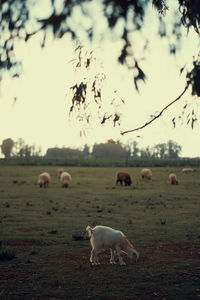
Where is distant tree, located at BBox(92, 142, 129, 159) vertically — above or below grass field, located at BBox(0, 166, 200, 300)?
above

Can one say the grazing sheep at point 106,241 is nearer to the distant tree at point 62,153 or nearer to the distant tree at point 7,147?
the distant tree at point 7,147

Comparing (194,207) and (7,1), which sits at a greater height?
(7,1)

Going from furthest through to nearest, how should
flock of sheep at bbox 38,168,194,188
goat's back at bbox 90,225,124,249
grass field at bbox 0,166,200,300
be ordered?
flock of sheep at bbox 38,168,194,188
goat's back at bbox 90,225,124,249
grass field at bbox 0,166,200,300

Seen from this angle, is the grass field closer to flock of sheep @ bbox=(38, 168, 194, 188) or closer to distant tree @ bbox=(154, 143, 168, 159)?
flock of sheep @ bbox=(38, 168, 194, 188)

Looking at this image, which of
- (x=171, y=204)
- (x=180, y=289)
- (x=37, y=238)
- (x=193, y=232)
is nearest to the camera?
(x=180, y=289)

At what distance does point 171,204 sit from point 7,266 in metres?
15.6

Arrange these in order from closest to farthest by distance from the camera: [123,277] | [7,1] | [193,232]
A: [7,1] < [123,277] < [193,232]

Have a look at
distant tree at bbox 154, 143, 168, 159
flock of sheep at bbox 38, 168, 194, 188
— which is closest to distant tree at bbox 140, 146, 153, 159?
distant tree at bbox 154, 143, 168, 159

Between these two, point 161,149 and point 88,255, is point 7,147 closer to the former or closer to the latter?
point 161,149

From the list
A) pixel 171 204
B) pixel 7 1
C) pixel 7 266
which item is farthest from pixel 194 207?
pixel 7 1

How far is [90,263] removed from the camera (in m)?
9.37

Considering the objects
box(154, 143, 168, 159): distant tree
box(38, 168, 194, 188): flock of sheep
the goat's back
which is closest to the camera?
the goat's back

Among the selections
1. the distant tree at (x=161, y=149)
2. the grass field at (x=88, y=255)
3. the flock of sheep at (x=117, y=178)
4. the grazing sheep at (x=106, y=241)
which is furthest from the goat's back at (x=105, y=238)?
the distant tree at (x=161, y=149)

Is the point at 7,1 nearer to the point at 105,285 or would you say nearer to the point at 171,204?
the point at 105,285
